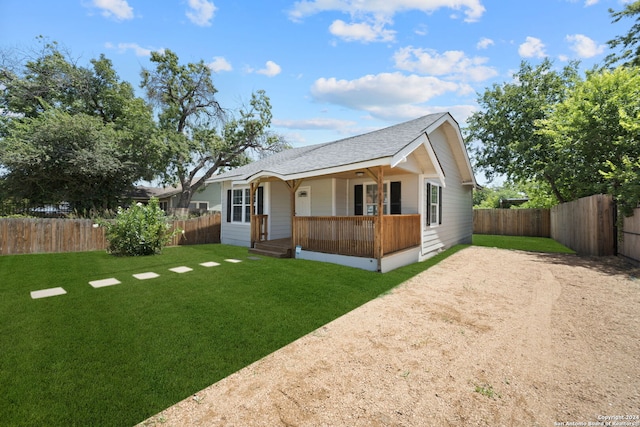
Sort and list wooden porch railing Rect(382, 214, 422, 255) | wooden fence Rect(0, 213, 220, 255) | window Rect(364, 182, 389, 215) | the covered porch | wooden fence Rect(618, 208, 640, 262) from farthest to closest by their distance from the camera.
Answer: window Rect(364, 182, 389, 215) < wooden fence Rect(0, 213, 220, 255) < wooden fence Rect(618, 208, 640, 262) < wooden porch railing Rect(382, 214, 422, 255) < the covered porch

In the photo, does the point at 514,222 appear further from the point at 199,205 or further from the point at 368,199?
the point at 199,205

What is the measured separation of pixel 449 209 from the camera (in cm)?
1192

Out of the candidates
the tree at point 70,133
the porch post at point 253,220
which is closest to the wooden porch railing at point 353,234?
the porch post at point 253,220

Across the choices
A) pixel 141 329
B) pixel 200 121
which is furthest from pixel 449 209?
pixel 200 121

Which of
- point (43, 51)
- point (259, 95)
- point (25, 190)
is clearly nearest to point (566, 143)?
point (259, 95)

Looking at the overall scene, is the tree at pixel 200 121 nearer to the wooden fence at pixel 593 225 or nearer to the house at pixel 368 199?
the house at pixel 368 199

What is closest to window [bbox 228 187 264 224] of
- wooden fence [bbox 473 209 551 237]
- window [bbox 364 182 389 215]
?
window [bbox 364 182 389 215]

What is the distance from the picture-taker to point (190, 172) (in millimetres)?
22688

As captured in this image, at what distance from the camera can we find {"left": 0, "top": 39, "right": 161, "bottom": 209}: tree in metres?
14.6

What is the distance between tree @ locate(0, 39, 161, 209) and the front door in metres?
12.3

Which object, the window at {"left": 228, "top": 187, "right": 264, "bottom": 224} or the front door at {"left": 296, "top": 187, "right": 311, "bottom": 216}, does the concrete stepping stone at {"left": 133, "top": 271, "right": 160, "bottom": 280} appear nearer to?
the window at {"left": 228, "top": 187, "right": 264, "bottom": 224}

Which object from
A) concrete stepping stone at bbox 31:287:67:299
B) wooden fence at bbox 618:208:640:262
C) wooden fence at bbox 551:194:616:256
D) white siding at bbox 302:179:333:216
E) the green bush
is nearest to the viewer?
concrete stepping stone at bbox 31:287:67:299

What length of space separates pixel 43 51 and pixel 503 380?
28087 mm

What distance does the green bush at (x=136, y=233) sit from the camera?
29.7ft
